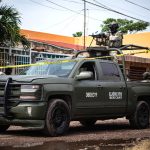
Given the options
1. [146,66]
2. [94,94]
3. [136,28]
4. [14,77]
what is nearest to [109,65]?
[94,94]

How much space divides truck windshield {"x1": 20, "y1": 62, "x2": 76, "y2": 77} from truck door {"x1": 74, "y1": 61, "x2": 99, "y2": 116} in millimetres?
246

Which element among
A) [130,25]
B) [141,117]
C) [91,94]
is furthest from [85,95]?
[130,25]

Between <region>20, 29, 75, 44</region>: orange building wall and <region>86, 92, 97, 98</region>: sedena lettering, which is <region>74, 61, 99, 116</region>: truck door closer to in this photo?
<region>86, 92, 97, 98</region>: sedena lettering

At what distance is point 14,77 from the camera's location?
1027 cm

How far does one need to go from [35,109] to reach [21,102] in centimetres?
37

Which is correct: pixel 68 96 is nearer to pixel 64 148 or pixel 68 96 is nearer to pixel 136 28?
pixel 64 148

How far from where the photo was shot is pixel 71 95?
10.6 metres

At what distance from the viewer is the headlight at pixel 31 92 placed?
9.85 metres

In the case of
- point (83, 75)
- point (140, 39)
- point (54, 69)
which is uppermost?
point (140, 39)

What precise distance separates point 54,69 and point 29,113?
1.71 m

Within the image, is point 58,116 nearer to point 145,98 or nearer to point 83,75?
point 83,75

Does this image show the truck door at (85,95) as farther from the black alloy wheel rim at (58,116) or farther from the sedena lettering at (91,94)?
Result: the black alloy wheel rim at (58,116)

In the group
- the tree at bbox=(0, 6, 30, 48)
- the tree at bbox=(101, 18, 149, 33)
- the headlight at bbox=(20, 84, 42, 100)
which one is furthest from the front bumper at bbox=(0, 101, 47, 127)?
the tree at bbox=(101, 18, 149, 33)

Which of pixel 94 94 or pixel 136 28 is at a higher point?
pixel 136 28
